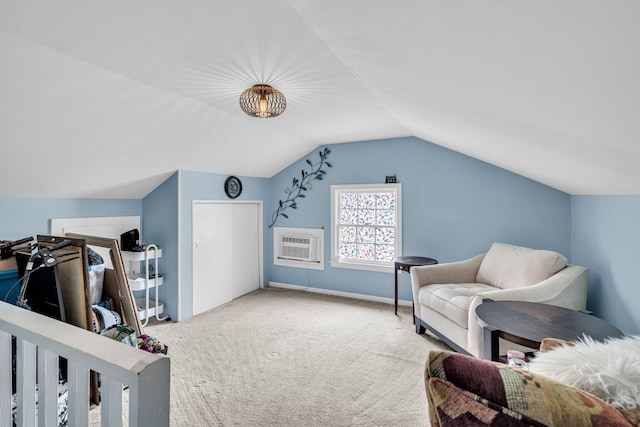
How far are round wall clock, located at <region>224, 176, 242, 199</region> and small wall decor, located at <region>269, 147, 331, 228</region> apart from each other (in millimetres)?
833

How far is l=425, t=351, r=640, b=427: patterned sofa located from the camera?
583mm

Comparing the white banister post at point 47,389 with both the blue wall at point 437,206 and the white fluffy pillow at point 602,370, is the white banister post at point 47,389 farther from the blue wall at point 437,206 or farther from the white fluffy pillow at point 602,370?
the blue wall at point 437,206

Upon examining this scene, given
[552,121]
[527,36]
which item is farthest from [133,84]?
[552,121]

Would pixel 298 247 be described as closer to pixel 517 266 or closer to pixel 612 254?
pixel 517 266

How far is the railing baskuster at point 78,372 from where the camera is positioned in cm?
68

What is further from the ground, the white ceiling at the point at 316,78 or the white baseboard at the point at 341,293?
the white ceiling at the point at 316,78

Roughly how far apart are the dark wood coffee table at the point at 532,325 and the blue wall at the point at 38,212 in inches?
155

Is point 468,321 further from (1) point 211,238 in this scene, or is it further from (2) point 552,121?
(1) point 211,238

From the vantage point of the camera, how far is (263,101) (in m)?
2.41

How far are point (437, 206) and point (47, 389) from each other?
4.06 metres

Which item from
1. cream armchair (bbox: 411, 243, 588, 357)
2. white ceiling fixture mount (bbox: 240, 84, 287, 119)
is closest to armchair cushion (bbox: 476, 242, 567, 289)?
cream armchair (bbox: 411, 243, 588, 357)

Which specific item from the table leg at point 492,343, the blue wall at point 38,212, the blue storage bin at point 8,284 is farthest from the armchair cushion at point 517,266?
the blue wall at point 38,212

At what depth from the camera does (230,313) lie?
413 centimetres

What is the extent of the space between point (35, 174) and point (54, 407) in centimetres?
264
